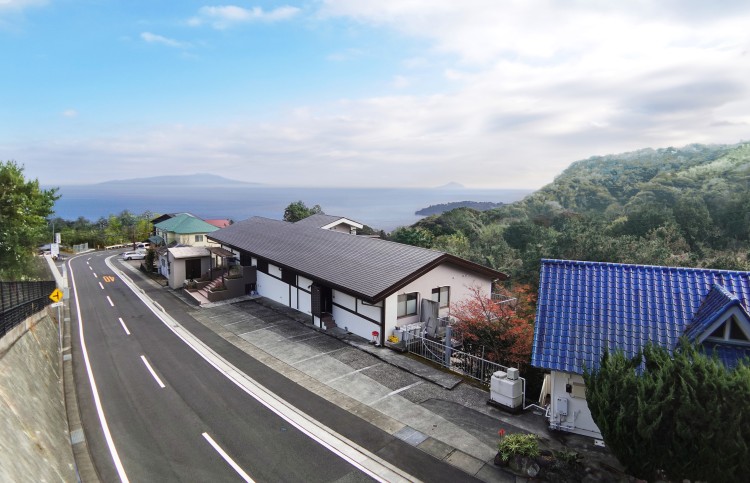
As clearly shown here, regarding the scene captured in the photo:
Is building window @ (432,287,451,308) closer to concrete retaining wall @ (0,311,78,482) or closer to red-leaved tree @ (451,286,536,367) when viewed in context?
red-leaved tree @ (451,286,536,367)

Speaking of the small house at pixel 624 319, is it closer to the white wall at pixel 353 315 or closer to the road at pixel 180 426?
the road at pixel 180 426

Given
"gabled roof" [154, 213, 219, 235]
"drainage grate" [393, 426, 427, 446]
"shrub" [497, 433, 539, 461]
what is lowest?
"drainage grate" [393, 426, 427, 446]

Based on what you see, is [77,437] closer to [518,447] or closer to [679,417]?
[518,447]

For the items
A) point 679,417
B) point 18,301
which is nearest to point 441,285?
point 679,417

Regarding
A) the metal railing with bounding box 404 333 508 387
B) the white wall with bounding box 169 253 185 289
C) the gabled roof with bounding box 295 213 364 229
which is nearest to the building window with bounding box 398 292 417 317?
the metal railing with bounding box 404 333 508 387

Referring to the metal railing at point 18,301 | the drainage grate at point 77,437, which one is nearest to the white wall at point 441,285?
the drainage grate at point 77,437

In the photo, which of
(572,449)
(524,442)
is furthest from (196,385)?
(572,449)

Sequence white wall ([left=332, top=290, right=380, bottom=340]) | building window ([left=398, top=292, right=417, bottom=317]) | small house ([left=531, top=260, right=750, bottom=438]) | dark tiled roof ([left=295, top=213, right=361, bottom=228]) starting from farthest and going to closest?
dark tiled roof ([left=295, top=213, right=361, bottom=228]) < building window ([left=398, top=292, right=417, bottom=317]) < white wall ([left=332, top=290, right=380, bottom=340]) < small house ([left=531, top=260, right=750, bottom=438])
